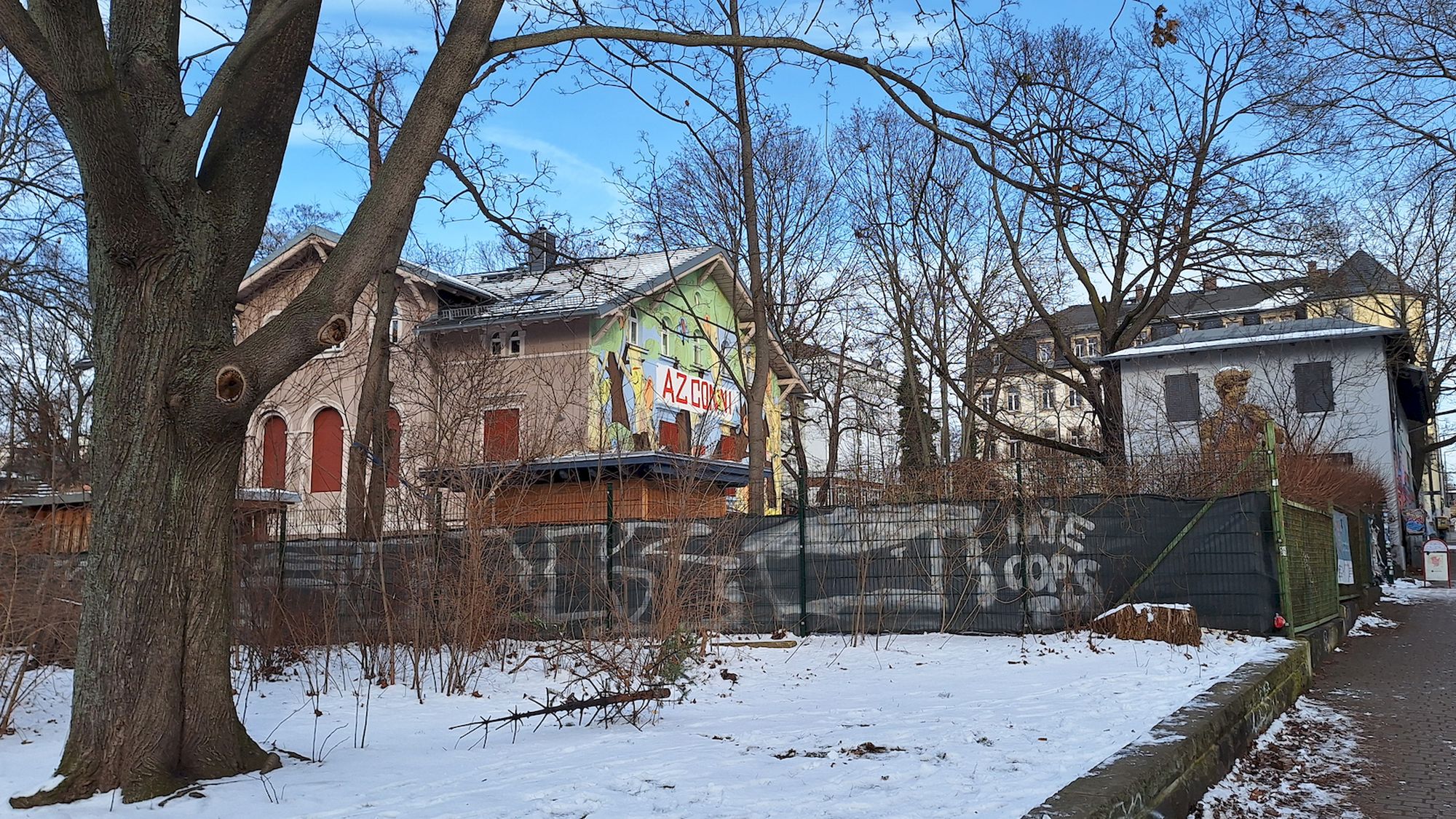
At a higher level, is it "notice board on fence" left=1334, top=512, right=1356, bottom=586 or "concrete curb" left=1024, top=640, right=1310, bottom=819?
"notice board on fence" left=1334, top=512, right=1356, bottom=586

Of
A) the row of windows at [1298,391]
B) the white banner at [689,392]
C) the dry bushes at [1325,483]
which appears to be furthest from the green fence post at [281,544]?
the row of windows at [1298,391]

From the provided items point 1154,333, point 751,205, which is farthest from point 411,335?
point 1154,333

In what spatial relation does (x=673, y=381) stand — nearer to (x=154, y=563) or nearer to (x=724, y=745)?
(x=724, y=745)

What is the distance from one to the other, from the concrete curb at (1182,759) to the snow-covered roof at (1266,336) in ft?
90.2

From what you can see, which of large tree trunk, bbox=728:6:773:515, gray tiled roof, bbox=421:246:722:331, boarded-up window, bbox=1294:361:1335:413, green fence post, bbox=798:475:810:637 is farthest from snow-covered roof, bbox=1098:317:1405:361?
green fence post, bbox=798:475:810:637

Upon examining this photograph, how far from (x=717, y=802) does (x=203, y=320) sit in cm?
357

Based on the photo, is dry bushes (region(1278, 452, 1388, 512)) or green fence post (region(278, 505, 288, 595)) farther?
dry bushes (region(1278, 452, 1388, 512))

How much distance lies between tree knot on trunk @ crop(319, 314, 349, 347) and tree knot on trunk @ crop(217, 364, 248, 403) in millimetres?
409

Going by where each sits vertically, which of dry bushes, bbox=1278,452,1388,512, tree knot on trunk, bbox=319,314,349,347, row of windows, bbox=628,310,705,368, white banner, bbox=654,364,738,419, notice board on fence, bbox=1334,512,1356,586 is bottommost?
notice board on fence, bbox=1334,512,1356,586

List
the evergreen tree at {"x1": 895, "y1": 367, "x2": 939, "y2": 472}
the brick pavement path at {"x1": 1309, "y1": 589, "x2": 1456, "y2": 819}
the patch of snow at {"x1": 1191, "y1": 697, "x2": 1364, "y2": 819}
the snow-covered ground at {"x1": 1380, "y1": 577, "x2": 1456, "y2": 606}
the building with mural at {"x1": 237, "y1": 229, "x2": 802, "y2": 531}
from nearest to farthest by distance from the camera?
1. the patch of snow at {"x1": 1191, "y1": 697, "x2": 1364, "y2": 819}
2. the brick pavement path at {"x1": 1309, "y1": 589, "x2": 1456, "y2": 819}
3. the building with mural at {"x1": 237, "y1": 229, "x2": 802, "y2": 531}
4. the snow-covered ground at {"x1": 1380, "y1": 577, "x2": 1456, "y2": 606}
5. the evergreen tree at {"x1": 895, "y1": 367, "x2": 939, "y2": 472}

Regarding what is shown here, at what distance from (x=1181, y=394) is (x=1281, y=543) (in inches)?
1056

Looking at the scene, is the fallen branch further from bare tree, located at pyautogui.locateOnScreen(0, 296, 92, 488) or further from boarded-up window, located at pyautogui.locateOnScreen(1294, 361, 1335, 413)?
boarded-up window, located at pyautogui.locateOnScreen(1294, 361, 1335, 413)

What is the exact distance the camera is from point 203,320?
18.9 ft

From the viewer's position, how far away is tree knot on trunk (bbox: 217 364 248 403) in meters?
5.31
